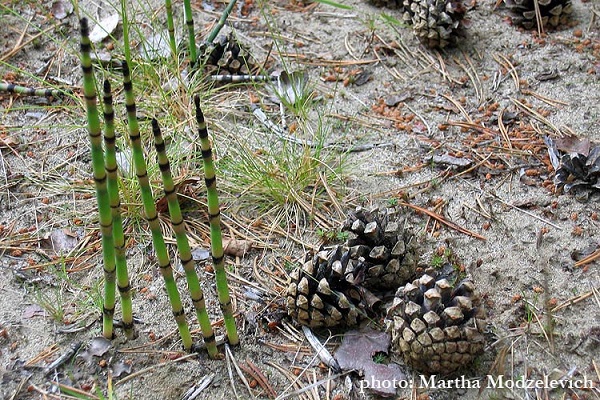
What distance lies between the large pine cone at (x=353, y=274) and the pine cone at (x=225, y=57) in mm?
1058

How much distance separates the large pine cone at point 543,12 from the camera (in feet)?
8.80

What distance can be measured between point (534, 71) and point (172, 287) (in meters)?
1.69

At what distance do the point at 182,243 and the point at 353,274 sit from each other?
0.47 m

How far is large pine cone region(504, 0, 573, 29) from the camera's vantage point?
268 cm

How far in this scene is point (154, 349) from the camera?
5.62 feet

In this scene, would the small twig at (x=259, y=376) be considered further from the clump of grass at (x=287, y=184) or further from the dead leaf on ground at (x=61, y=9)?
the dead leaf on ground at (x=61, y=9)

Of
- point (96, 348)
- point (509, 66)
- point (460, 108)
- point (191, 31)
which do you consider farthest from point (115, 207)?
point (509, 66)

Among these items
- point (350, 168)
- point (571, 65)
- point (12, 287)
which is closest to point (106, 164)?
point (12, 287)

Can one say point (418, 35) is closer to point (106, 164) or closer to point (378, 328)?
point (378, 328)

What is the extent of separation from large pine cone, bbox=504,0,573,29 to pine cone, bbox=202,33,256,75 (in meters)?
1.11

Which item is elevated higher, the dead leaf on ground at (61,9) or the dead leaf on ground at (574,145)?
the dead leaf on ground at (61,9)

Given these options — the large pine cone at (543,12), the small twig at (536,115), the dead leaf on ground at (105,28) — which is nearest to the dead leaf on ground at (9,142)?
the dead leaf on ground at (105,28)

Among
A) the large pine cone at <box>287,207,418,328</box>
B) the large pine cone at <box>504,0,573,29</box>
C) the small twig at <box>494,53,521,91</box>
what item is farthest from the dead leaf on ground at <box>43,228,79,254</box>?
the large pine cone at <box>504,0,573,29</box>

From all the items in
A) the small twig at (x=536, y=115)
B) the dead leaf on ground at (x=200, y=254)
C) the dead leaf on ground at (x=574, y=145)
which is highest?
the small twig at (x=536, y=115)
